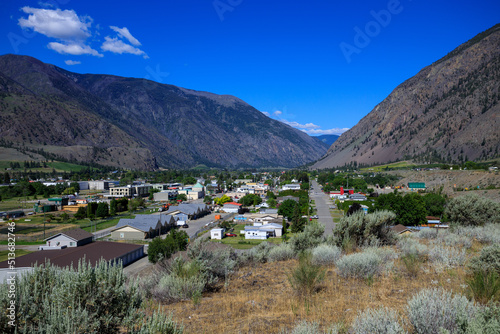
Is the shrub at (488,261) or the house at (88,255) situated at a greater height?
the shrub at (488,261)

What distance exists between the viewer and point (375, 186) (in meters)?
105

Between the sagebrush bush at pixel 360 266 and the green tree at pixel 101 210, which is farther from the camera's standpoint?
the green tree at pixel 101 210

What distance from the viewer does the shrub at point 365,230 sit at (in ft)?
40.9

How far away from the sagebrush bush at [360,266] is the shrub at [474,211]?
13.1 meters

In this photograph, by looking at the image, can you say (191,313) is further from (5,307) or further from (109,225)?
(109,225)

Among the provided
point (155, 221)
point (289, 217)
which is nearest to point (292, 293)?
point (155, 221)

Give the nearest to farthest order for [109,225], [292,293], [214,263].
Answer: [292,293] < [214,263] < [109,225]

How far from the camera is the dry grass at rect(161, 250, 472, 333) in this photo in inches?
227

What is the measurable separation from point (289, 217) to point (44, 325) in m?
49.2

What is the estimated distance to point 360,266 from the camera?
325 inches

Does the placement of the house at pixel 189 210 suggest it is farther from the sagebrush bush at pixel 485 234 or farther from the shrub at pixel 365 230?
the sagebrush bush at pixel 485 234

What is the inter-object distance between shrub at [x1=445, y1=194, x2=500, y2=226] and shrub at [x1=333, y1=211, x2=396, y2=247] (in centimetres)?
830

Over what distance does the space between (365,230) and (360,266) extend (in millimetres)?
4647

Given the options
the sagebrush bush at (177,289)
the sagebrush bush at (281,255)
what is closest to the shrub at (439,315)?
the sagebrush bush at (177,289)
